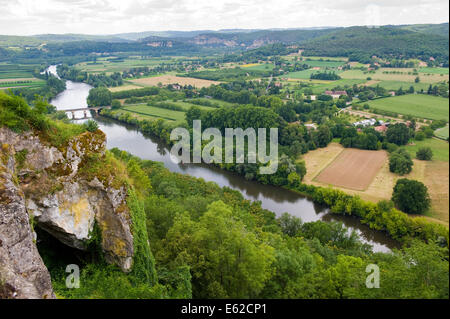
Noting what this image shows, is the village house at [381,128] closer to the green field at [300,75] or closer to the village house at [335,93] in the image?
the village house at [335,93]

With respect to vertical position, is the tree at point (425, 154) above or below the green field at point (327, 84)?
below

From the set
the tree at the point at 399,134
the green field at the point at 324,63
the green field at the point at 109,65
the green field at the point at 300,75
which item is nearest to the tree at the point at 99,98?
the green field at the point at 109,65

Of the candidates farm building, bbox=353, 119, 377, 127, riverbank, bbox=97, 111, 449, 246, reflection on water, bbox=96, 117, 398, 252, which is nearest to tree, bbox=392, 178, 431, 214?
riverbank, bbox=97, 111, 449, 246

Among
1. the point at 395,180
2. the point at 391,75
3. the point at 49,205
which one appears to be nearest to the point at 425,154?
the point at 395,180

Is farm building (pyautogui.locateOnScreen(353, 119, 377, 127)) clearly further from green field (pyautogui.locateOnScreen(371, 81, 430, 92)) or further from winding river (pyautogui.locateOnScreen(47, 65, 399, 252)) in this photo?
winding river (pyautogui.locateOnScreen(47, 65, 399, 252))

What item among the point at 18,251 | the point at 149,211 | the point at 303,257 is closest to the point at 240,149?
the point at 149,211
